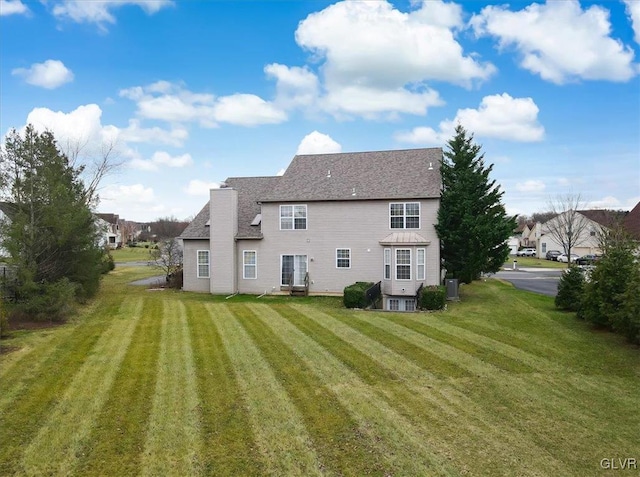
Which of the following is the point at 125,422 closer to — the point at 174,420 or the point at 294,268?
the point at 174,420

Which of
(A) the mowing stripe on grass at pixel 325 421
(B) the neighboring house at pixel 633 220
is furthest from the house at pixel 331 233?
(B) the neighboring house at pixel 633 220

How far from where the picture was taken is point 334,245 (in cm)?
2436

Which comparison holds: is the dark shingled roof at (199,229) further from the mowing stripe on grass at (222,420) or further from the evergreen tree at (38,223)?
the mowing stripe on grass at (222,420)

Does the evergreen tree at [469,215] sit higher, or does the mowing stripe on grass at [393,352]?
the evergreen tree at [469,215]

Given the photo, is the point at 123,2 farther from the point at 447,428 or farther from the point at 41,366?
the point at 447,428

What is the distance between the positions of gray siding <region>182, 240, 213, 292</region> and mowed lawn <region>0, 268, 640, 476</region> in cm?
1013

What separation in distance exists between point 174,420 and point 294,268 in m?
17.3

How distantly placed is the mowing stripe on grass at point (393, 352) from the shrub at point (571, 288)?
991 cm

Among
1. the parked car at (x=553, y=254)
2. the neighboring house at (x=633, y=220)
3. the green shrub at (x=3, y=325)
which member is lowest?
the green shrub at (x=3, y=325)

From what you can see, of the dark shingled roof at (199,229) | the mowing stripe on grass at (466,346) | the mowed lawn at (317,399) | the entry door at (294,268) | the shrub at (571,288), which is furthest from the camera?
the dark shingled roof at (199,229)

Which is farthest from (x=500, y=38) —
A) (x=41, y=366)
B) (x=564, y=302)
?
(x=41, y=366)

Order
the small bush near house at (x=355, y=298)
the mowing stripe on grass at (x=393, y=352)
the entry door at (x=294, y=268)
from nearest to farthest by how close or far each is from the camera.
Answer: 1. the mowing stripe on grass at (x=393, y=352)
2. the small bush near house at (x=355, y=298)
3. the entry door at (x=294, y=268)

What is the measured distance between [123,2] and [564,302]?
78.4 ft

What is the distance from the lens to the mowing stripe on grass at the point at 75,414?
6.43m
